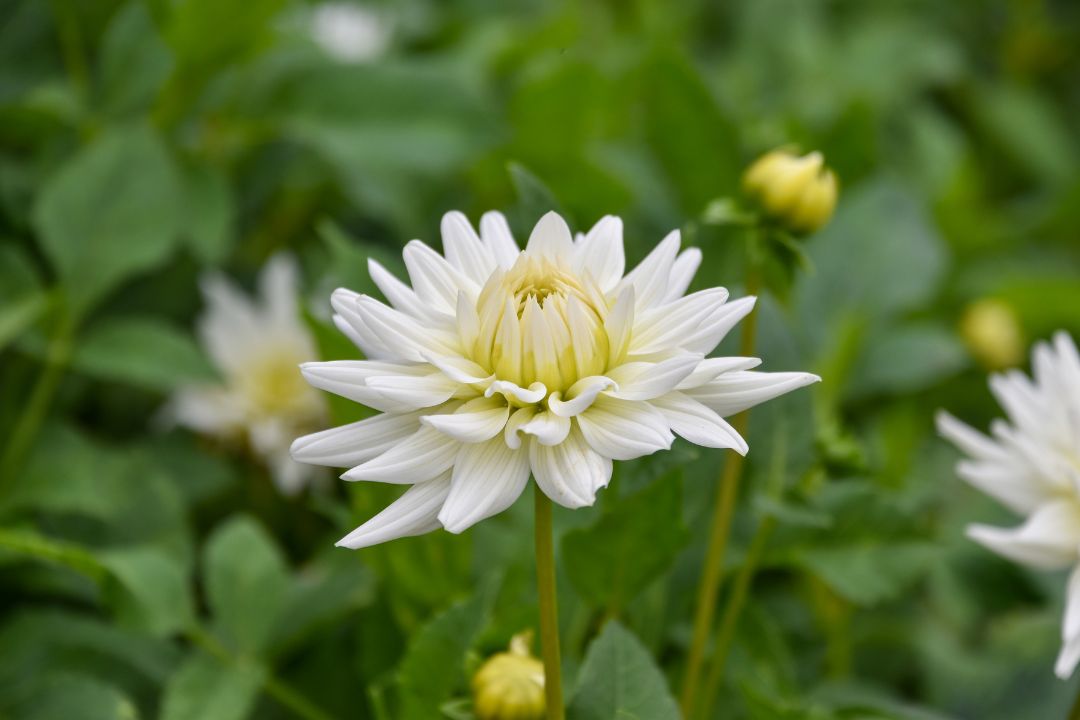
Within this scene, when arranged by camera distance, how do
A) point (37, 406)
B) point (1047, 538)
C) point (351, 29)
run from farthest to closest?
point (351, 29) → point (37, 406) → point (1047, 538)

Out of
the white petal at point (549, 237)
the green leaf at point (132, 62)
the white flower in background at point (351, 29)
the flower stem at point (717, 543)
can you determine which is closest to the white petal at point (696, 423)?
the white petal at point (549, 237)

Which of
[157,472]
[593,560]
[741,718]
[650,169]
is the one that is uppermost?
[650,169]

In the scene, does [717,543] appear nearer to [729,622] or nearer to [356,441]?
[729,622]

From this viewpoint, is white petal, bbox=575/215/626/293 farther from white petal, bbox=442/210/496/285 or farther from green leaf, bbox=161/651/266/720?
green leaf, bbox=161/651/266/720

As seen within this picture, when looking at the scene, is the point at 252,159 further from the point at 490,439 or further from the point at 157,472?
the point at 490,439

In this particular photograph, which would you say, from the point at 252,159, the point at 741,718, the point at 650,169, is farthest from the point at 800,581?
the point at 252,159

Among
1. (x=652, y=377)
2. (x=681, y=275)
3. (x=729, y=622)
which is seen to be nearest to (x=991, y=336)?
(x=729, y=622)

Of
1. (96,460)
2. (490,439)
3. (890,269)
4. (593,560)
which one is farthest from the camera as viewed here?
(890,269)
